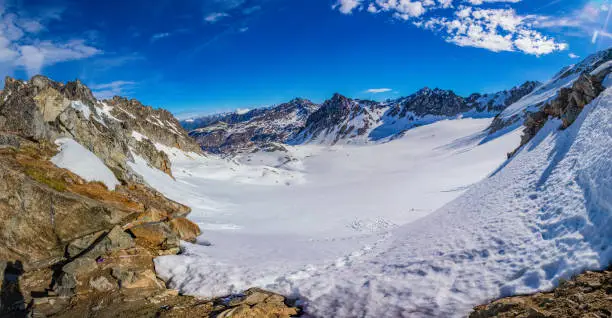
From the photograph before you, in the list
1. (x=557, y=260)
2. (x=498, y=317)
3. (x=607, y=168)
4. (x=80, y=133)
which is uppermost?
(x=80, y=133)

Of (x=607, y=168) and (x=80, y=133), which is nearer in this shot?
(x=607, y=168)

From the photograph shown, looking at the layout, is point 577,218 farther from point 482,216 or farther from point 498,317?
point 482,216

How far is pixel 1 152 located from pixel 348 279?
702 inches

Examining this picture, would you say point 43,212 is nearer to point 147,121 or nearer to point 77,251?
point 77,251

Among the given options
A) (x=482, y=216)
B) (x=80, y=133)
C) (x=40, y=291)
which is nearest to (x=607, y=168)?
(x=482, y=216)

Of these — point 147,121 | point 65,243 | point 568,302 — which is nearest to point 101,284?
point 65,243

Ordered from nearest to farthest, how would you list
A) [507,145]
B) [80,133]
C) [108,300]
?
[108,300]
[80,133]
[507,145]

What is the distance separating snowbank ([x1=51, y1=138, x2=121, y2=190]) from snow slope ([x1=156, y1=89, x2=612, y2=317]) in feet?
26.0

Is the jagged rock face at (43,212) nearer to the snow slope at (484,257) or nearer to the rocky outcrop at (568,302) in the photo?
the snow slope at (484,257)

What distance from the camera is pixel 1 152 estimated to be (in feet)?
50.1

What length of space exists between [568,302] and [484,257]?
4082 millimetres

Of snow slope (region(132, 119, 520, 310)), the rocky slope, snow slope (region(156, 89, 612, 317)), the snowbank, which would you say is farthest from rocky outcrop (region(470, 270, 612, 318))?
the snowbank

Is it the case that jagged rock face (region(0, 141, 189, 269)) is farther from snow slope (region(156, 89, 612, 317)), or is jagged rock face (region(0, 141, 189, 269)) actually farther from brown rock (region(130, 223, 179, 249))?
snow slope (region(156, 89, 612, 317))

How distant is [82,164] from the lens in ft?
59.5
